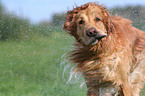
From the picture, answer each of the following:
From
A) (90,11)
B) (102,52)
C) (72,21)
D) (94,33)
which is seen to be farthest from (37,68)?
(94,33)

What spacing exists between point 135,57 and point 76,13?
4.09 ft

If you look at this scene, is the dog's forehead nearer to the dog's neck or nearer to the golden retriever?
the golden retriever

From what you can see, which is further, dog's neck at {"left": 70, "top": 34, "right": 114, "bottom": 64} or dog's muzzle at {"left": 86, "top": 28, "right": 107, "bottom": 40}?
dog's neck at {"left": 70, "top": 34, "right": 114, "bottom": 64}

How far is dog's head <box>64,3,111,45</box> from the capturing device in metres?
3.26

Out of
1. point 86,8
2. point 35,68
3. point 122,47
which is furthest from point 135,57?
point 35,68

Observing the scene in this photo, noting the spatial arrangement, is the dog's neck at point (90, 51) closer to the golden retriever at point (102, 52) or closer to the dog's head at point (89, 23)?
the golden retriever at point (102, 52)

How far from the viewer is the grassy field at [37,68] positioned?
18.5 feet

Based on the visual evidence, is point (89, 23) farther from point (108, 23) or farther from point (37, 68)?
point (37, 68)

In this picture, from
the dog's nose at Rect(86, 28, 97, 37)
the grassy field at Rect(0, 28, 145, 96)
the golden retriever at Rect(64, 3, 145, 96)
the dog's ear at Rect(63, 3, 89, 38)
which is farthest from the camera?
the grassy field at Rect(0, 28, 145, 96)

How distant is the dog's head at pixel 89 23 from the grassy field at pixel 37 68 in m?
0.59

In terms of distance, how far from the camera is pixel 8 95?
17.5ft

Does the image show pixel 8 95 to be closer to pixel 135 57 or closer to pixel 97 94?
pixel 97 94

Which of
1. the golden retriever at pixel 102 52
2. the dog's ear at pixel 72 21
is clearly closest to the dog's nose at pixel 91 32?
the golden retriever at pixel 102 52

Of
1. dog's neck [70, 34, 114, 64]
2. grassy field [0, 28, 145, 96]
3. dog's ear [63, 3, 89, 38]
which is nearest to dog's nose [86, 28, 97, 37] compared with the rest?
dog's neck [70, 34, 114, 64]
